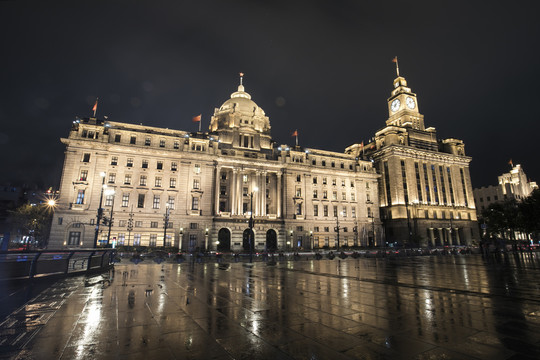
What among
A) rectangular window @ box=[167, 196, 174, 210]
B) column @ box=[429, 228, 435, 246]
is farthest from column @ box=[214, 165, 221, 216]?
column @ box=[429, 228, 435, 246]

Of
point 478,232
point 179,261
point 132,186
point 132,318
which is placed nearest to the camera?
point 132,318

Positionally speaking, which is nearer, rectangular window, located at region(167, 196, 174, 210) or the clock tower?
rectangular window, located at region(167, 196, 174, 210)

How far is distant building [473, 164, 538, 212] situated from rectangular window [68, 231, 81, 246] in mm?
131243

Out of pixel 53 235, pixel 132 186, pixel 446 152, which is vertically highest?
pixel 446 152

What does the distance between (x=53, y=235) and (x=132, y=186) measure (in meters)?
14.1

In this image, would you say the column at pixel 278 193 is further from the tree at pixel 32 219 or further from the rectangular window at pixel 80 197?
the tree at pixel 32 219

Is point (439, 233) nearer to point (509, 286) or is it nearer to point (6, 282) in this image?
point (509, 286)

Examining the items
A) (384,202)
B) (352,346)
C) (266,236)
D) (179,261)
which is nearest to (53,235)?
(179,261)

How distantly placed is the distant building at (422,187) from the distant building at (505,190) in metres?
41.0

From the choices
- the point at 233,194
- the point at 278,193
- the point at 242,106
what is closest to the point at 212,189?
the point at 233,194

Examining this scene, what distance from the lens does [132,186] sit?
51.2m

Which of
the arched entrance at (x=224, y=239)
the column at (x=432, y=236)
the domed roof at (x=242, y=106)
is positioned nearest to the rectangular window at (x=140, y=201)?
the arched entrance at (x=224, y=239)

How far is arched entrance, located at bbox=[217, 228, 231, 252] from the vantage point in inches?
2196

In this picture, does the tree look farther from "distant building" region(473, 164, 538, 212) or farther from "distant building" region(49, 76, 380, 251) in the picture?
"distant building" region(473, 164, 538, 212)
